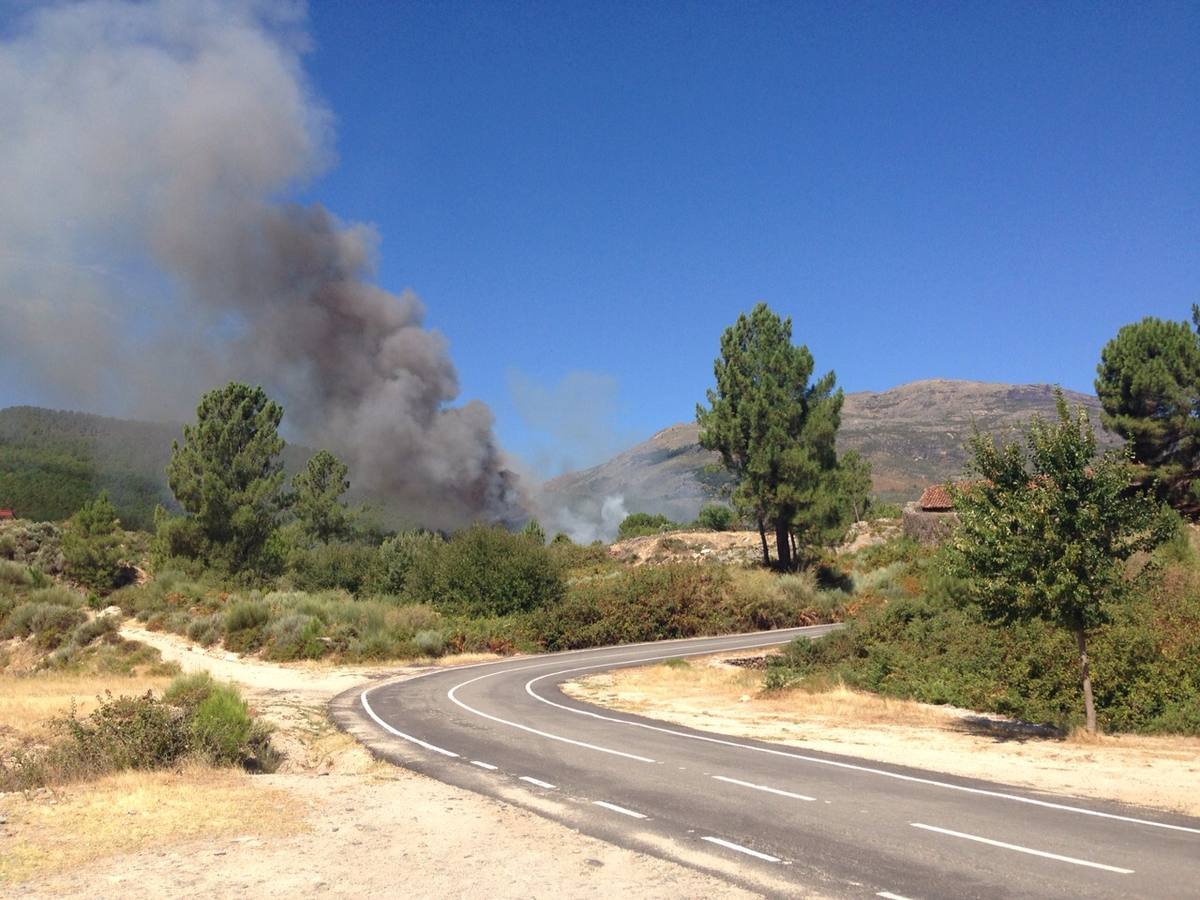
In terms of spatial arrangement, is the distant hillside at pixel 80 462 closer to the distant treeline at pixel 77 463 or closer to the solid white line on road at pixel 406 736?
the distant treeline at pixel 77 463

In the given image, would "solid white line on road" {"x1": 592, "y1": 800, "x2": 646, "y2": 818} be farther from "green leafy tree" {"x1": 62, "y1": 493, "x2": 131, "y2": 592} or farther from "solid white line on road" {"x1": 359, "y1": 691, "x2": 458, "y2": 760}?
"green leafy tree" {"x1": 62, "y1": 493, "x2": 131, "y2": 592}

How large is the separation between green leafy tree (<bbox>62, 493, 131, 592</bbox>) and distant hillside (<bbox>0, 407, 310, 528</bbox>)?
13.8 meters

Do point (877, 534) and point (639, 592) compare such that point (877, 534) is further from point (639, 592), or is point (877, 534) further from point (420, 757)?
point (420, 757)

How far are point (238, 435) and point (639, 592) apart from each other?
22250mm

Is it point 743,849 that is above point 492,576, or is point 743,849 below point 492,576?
below

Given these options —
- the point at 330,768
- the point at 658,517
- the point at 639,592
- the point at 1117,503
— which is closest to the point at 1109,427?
the point at 639,592

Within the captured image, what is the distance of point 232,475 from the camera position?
43875mm

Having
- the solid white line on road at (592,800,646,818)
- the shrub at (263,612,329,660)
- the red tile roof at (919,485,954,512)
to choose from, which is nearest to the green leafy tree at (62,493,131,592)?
the shrub at (263,612,329,660)

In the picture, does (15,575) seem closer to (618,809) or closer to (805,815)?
(618,809)

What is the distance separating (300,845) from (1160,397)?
37.4m

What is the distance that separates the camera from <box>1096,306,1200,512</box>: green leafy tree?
33.8 meters

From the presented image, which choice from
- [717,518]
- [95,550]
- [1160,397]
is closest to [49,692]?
[95,550]

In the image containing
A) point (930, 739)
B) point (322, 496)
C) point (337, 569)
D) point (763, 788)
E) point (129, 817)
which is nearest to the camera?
point (129, 817)

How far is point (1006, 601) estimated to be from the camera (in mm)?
13773
